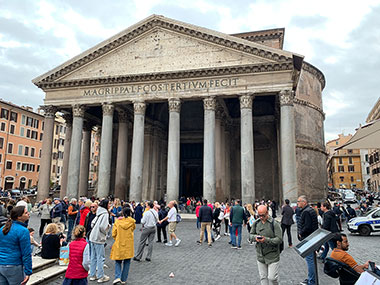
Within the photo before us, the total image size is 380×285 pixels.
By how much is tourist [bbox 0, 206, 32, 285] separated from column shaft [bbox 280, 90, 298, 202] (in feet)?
49.2

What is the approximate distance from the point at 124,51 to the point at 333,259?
19.7 m

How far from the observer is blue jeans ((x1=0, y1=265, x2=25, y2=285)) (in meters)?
Answer: 3.42

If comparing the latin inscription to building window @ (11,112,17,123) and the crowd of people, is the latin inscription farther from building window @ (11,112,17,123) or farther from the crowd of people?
building window @ (11,112,17,123)

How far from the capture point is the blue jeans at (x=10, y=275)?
11.2 feet

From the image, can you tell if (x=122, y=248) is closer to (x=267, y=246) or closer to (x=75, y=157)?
(x=267, y=246)

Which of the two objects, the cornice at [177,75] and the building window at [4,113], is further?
the building window at [4,113]

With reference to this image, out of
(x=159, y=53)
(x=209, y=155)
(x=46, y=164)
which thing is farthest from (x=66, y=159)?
(x=209, y=155)

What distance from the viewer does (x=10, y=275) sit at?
3434 mm

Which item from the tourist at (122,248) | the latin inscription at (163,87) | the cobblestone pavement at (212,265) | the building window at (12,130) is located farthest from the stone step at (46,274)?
the building window at (12,130)

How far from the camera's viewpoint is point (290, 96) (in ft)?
57.0

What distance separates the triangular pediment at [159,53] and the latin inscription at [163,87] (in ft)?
2.99

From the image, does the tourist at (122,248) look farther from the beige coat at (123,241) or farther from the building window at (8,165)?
→ the building window at (8,165)

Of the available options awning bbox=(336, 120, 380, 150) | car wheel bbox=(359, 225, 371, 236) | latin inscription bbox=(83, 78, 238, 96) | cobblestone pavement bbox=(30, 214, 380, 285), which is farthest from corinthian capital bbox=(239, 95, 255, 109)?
awning bbox=(336, 120, 380, 150)

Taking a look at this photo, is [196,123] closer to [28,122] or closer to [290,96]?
[290,96]
